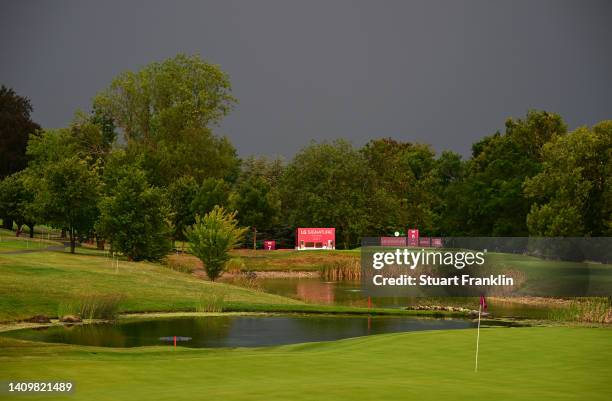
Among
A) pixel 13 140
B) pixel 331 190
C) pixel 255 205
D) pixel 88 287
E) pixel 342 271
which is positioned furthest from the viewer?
pixel 331 190

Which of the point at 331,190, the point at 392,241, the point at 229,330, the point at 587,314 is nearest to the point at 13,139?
the point at 331,190

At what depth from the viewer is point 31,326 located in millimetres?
33062

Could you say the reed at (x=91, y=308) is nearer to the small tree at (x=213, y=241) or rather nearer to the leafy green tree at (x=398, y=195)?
the small tree at (x=213, y=241)

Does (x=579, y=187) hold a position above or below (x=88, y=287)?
above

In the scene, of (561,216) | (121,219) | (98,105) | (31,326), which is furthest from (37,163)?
(31,326)

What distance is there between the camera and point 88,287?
41.8 metres

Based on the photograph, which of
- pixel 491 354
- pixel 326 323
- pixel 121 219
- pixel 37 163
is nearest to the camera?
pixel 491 354

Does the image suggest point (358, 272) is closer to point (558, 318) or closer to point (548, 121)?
point (558, 318)

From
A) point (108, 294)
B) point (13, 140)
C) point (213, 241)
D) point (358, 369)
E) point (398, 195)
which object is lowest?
point (358, 369)

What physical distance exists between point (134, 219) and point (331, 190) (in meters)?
48.4

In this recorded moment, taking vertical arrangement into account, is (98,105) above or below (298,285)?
above

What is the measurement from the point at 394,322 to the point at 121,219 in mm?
27958

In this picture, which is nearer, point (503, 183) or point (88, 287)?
point (88, 287)

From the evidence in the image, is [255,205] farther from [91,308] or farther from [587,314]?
[91,308]
